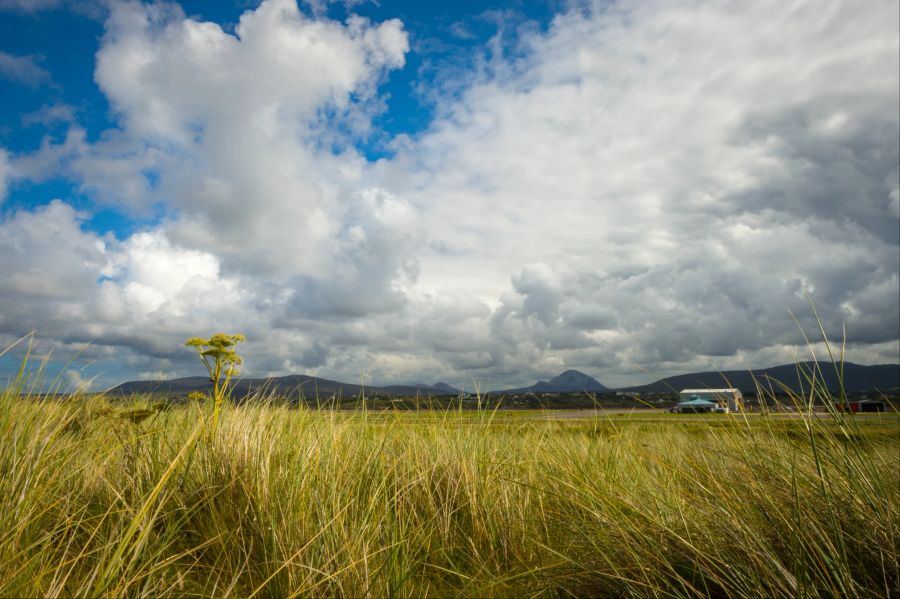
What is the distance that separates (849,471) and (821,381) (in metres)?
0.54

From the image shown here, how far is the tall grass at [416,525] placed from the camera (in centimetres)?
202

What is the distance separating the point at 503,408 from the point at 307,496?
3.54 metres

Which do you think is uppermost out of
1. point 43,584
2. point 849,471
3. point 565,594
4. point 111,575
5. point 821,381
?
point 821,381

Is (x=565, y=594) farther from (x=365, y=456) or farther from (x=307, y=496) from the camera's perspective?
(x=365, y=456)

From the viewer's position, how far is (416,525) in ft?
10.5

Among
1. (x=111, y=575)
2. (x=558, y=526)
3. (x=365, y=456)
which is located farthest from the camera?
(x=365, y=456)

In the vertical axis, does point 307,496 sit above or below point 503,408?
below

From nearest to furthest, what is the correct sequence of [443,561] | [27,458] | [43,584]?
1. [43,584]
2. [27,458]
3. [443,561]

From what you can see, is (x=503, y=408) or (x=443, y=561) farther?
(x=503, y=408)

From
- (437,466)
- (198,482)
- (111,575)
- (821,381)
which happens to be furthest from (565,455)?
(111,575)

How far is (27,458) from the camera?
2.68 metres

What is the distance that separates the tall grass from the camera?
202 centimetres

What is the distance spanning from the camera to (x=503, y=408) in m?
6.05

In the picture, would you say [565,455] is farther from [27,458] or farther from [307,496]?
[27,458]
